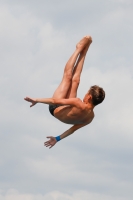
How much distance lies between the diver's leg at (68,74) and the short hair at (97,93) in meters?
1.25

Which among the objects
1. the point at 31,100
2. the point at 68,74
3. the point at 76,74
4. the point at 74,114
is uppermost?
the point at 76,74

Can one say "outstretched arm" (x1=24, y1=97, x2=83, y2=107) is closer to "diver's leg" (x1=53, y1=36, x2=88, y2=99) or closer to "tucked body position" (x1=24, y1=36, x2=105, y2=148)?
"tucked body position" (x1=24, y1=36, x2=105, y2=148)

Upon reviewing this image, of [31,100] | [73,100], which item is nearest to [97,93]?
[73,100]

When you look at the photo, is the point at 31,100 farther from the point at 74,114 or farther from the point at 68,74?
the point at 68,74

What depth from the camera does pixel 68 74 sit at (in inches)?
949

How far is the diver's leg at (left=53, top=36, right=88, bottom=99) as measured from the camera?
23922 millimetres

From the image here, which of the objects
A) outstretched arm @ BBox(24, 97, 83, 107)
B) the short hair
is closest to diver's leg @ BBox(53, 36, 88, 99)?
outstretched arm @ BBox(24, 97, 83, 107)

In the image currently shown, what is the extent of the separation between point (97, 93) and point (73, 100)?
0.92 m

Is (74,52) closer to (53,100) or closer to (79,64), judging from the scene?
(79,64)

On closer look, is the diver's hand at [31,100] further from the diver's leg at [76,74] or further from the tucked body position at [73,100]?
the diver's leg at [76,74]

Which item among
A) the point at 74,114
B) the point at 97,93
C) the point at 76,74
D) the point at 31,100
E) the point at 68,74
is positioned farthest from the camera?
the point at 76,74

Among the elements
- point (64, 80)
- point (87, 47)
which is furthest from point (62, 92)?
point (87, 47)

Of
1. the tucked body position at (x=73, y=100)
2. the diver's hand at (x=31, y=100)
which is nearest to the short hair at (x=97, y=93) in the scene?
the tucked body position at (x=73, y=100)

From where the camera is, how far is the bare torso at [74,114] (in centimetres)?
2338
